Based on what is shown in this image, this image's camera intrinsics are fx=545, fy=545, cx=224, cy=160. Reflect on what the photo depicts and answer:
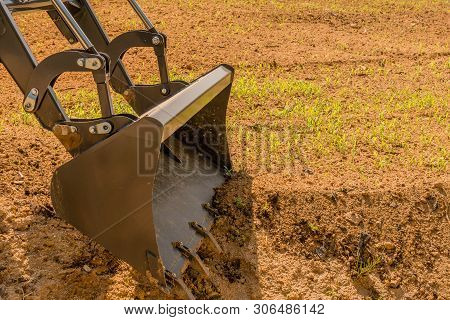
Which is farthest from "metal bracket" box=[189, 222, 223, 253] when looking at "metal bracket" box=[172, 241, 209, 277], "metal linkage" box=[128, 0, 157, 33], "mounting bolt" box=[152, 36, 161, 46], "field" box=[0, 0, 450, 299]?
"metal linkage" box=[128, 0, 157, 33]

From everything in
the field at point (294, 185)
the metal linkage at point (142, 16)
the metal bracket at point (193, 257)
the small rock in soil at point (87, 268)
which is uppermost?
the metal linkage at point (142, 16)

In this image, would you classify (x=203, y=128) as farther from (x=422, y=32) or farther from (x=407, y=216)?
(x=422, y=32)

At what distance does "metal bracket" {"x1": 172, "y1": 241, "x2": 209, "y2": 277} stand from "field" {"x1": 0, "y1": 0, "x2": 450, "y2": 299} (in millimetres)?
176

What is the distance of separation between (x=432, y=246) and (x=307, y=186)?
3.47ft

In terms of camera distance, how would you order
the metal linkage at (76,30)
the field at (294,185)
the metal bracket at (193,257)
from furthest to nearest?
1. the field at (294,185)
2. the metal bracket at (193,257)
3. the metal linkage at (76,30)

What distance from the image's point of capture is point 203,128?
175 inches

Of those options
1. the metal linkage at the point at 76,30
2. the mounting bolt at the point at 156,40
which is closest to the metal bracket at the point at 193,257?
the metal linkage at the point at 76,30

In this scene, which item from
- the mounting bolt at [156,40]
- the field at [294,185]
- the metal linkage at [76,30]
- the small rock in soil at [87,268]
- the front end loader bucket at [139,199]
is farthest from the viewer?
the mounting bolt at [156,40]

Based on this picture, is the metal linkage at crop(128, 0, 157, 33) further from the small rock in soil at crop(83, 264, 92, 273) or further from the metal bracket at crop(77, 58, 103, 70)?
the small rock in soil at crop(83, 264, 92, 273)

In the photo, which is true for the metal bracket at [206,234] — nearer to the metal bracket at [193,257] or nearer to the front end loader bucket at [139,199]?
the front end loader bucket at [139,199]

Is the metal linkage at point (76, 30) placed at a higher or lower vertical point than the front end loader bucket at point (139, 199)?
higher

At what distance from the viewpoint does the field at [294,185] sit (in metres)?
3.61

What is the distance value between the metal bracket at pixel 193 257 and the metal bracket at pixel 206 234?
0.26m

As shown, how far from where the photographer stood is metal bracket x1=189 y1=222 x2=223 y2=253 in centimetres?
365
